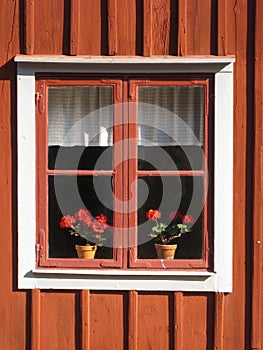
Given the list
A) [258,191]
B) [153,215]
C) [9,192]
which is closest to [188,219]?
[153,215]

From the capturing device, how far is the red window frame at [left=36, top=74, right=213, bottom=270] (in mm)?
4668

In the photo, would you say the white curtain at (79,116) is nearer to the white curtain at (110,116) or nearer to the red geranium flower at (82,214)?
the white curtain at (110,116)

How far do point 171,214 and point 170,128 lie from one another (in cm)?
63

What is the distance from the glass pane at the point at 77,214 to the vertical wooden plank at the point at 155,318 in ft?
1.41

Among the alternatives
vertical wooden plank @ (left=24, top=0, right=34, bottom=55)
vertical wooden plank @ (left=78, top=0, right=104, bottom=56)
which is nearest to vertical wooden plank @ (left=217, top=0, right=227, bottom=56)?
vertical wooden plank @ (left=78, top=0, right=104, bottom=56)

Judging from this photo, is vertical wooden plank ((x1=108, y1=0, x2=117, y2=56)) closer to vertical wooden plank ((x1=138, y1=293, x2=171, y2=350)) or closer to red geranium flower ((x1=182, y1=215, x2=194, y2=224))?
red geranium flower ((x1=182, y1=215, x2=194, y2=224))

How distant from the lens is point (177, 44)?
4625mm

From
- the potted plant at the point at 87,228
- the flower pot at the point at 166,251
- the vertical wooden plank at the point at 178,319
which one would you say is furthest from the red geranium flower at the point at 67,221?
the vertical wooden plank at the point at 178,319

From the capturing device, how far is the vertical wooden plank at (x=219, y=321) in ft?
15.3

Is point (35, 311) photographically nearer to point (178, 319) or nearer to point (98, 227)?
point (98, 227)

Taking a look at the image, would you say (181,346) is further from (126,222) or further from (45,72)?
(45,72)

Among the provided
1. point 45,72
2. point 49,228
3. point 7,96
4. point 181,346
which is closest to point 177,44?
point 45,72

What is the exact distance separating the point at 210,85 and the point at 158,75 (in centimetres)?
38

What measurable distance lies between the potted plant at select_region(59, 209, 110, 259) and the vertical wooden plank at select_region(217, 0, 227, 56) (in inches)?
57.6
